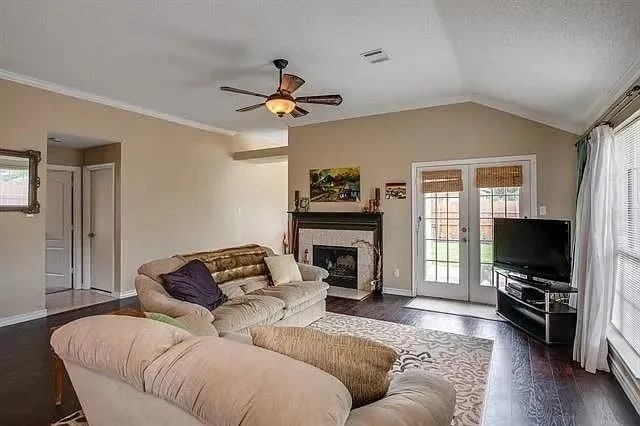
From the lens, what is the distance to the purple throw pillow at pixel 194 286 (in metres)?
3.24

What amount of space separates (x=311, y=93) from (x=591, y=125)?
3.43 meters

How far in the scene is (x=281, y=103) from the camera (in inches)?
142

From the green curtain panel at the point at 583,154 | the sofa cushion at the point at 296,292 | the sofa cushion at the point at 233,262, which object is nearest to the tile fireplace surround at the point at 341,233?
the sofa cushion at the point at 296,292

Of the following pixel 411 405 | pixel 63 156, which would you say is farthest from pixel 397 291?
pixel 63 156

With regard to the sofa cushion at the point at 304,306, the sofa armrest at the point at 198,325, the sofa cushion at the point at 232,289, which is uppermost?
the sofa armrest at the point at 198,325

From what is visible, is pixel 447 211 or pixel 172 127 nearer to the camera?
pixel 447 211

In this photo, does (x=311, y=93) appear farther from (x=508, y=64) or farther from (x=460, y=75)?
(x=508, y=64)

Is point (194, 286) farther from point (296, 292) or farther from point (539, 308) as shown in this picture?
point (539, 308)

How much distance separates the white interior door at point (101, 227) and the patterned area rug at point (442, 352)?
3.86 metres

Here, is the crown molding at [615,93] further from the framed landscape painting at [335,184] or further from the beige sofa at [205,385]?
the framed landscape painting at [335,184]

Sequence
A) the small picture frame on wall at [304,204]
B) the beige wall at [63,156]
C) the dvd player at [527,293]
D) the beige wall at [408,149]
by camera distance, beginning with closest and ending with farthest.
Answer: the dvd player at [527,293], the beige wall at [408,149], the beige wall at [63,156], the small picture frame on wall at [304,204]

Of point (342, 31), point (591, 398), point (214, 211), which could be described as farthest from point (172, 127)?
point (591, 398)

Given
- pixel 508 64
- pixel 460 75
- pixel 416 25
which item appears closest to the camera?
pixel 416 25

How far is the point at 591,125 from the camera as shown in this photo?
4070 millimetres
